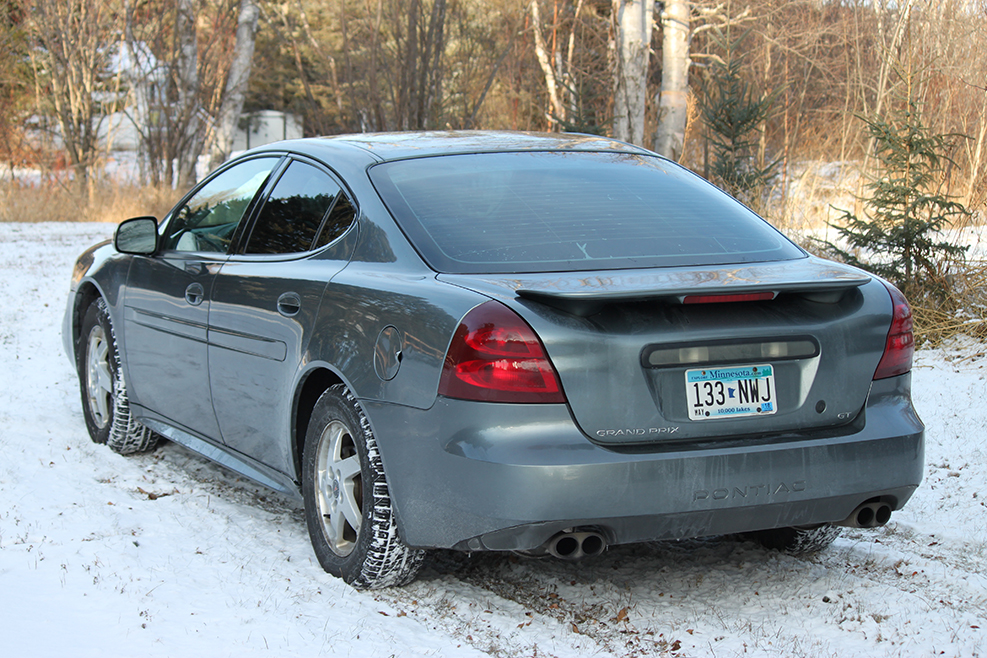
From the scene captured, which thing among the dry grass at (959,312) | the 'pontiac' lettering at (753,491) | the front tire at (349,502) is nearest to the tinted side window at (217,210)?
the front tire at (349,502)

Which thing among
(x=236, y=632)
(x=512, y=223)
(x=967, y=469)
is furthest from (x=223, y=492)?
(x=967, y=469)

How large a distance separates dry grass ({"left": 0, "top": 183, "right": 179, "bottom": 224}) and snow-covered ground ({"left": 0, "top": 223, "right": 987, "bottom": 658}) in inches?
620

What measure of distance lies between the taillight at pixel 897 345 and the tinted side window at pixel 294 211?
1990 millimetres

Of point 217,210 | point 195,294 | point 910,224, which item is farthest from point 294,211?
point 910,224

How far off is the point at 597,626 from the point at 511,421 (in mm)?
833

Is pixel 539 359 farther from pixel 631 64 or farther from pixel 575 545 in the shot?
→ pixel 631 64

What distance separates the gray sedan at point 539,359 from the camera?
9.87ft

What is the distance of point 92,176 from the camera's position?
2181 centimetres

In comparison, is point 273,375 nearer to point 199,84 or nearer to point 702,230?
point 702,230

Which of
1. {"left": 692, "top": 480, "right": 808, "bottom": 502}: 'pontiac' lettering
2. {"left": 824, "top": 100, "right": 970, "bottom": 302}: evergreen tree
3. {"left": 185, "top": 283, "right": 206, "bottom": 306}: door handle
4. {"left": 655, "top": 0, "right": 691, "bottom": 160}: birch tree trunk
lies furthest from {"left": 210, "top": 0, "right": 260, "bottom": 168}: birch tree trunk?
{"left": 692, "top": 480, "right": 808, "bottom": 502}: 'pontiac' lettering

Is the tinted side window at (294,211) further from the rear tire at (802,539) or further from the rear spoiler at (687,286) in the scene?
the rear tire at (802,539)

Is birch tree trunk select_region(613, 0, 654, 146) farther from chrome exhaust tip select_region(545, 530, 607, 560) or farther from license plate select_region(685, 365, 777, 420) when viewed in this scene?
chrome exhaust tip select_region(545, 530, 607, 560)

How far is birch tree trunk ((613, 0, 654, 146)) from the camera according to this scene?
53.0 feet

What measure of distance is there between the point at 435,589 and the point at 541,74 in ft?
92.4
